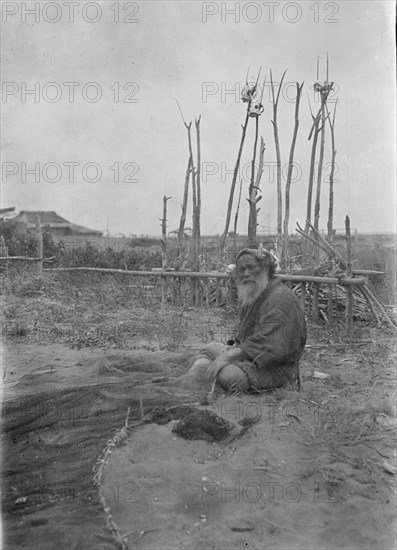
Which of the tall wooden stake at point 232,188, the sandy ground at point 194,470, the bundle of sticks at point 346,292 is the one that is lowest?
the sandy ground at point 194,470

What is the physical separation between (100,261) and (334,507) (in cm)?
1028

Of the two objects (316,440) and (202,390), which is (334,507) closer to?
(316,440)

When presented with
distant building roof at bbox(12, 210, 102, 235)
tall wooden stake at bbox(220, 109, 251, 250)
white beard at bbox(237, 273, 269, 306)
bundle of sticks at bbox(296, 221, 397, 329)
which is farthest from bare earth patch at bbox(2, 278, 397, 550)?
distant building roof at bbox(12, 210, 102, 235)

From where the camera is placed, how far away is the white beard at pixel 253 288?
379 cm

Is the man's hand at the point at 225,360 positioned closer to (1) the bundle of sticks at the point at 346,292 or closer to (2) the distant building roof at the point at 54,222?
(1) the bundle of sticks at the point at 346,292

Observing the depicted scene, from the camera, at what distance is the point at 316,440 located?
2836mm

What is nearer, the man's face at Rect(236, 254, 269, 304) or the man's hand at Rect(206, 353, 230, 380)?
the man's hand at Rect(206, 353, 230, 380)

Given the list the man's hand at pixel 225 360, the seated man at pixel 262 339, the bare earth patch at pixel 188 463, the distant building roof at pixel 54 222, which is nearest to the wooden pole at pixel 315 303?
the bare earth patch at pixel 188 463

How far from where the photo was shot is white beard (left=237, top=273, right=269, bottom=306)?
12.4 ft

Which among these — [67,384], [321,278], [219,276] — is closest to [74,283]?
[219,276]

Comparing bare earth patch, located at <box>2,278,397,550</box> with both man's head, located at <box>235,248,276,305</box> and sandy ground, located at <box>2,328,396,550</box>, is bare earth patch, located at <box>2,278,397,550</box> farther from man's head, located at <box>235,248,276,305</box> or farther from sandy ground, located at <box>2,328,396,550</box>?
man's head, located at <box>235,248,276,305</box>

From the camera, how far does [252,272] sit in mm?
3779

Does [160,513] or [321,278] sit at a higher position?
[321,278]

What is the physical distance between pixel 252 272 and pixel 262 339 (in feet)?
1.71
